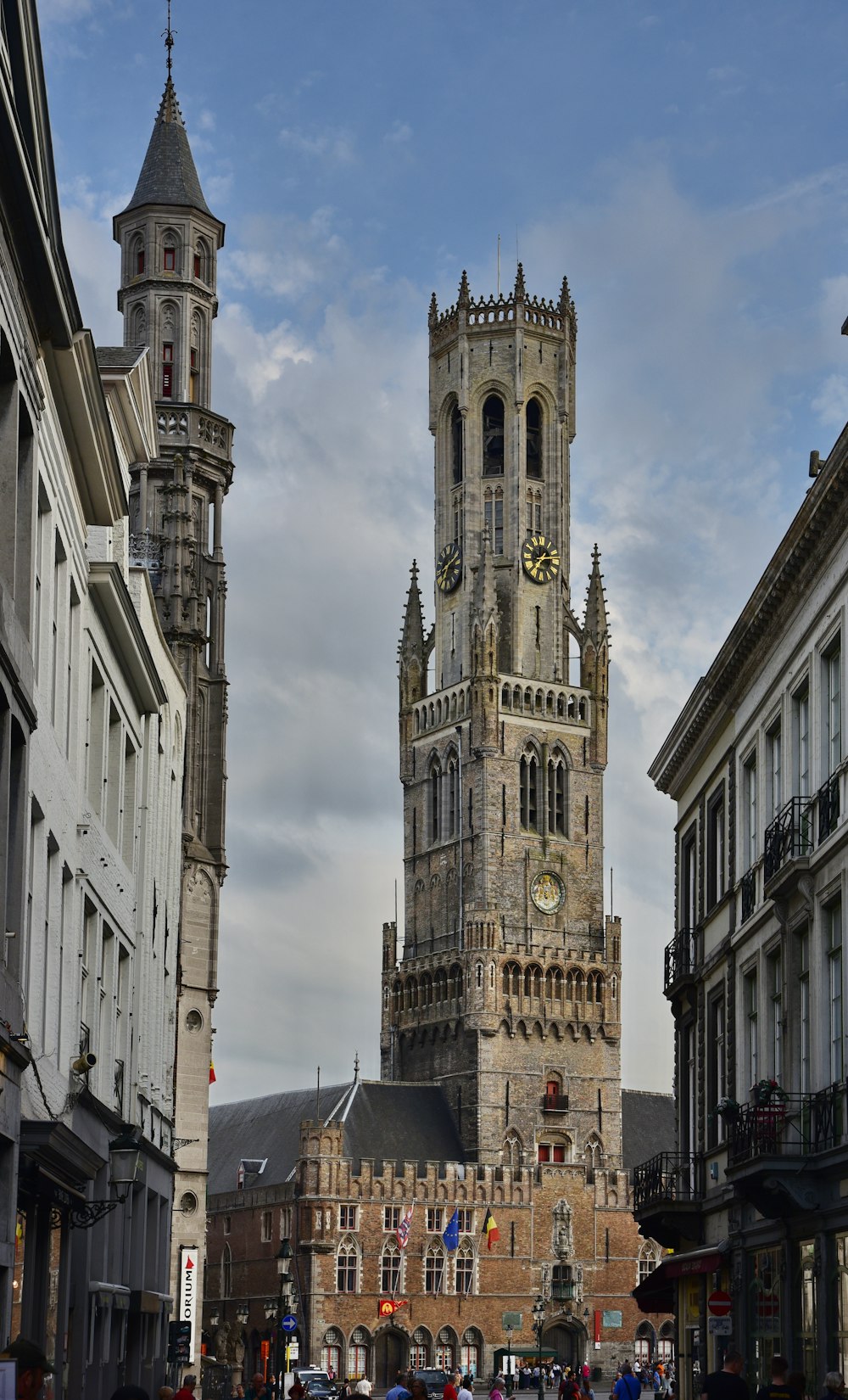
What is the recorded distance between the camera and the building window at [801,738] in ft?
90.0

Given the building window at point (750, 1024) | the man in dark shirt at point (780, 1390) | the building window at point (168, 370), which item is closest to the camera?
the man in dark shirt at point (780, 1390)

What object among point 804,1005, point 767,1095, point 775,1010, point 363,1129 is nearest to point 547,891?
point 363,1129

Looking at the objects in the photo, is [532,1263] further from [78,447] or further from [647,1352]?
[78,447]

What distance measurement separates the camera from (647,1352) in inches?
4483

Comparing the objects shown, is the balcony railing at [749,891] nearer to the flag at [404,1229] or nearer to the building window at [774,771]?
the building window at [774,771]

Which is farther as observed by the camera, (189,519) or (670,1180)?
(189,519)

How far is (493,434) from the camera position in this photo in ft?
429

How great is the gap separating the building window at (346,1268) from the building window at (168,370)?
198ft

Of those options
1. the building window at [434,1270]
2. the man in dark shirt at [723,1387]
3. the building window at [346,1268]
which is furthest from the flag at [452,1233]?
the man in dark shirt at [723,1387]

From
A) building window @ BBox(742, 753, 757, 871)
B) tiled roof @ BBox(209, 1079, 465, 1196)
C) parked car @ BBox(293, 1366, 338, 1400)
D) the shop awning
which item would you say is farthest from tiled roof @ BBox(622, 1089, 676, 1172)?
building window @ BBox(742, 753, 757, 871)

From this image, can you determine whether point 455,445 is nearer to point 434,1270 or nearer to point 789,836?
point 434,1270

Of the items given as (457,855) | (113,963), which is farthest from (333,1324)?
(113,963)

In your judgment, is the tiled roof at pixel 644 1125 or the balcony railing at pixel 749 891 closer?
the balcony railing at pixel 749 891

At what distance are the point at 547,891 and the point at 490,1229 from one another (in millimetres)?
19257
